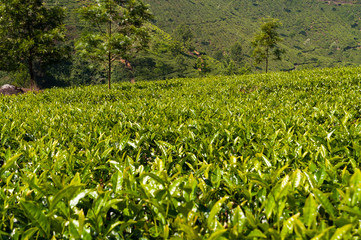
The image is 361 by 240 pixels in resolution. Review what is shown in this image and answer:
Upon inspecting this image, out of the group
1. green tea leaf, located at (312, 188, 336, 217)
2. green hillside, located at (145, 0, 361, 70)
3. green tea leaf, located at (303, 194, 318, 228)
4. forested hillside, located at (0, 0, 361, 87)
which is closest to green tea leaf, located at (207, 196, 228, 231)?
green tea leaf, located at (303, 194, 318, 228)

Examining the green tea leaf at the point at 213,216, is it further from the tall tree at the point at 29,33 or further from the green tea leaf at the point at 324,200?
the tall tree at the point at 29,33

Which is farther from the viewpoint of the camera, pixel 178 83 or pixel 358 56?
pixel 358 56

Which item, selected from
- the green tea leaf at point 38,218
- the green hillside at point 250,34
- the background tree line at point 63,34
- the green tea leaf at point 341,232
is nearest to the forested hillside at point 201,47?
the green hillside at point 250,34

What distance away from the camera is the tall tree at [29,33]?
19.5 metres

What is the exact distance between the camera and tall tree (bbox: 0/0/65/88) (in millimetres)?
19500

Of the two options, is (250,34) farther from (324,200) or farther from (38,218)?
(38,218)

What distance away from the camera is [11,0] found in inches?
754

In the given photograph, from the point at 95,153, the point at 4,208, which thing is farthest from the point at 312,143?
the point at 4,208

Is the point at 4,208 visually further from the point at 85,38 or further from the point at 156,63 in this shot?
the point at 156,63

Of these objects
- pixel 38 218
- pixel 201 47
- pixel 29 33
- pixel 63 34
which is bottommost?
pixel 38 218

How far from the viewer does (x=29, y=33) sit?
2188 cm

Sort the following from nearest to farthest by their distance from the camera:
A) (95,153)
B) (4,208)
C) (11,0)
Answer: (4,208) → (95,153) → (11,0)

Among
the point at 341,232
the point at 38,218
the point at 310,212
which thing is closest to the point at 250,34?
the point at 310,212

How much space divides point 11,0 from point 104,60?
12.0 metres
